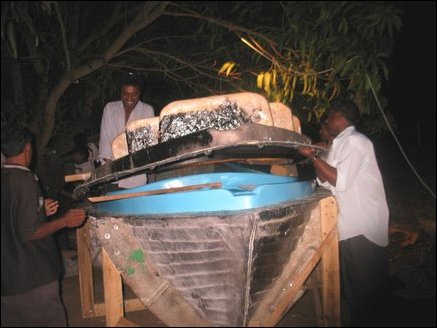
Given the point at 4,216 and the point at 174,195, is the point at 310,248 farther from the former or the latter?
the point at 4,216

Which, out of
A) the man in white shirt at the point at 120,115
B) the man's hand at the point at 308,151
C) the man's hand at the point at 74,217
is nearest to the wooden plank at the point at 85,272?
the man's hand at the point at 74,217

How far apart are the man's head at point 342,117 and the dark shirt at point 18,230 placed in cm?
259

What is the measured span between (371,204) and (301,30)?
1.88 m

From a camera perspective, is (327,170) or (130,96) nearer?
(327,170)

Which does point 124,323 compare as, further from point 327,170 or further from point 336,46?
point 336,46

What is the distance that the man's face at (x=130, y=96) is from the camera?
4695 millimetres

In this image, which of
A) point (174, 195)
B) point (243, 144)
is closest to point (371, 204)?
point (243, 144)

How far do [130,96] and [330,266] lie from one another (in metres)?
2.80

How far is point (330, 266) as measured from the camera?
3359 mm

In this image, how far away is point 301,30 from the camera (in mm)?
4262

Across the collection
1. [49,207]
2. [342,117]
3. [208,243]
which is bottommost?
[208,243]

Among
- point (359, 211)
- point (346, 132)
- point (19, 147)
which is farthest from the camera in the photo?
point (346, 132)

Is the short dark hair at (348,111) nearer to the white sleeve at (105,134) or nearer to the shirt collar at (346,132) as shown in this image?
the shirt collar at (346,132)

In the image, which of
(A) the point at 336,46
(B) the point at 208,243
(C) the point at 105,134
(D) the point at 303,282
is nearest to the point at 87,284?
(C) the point at 105,134
